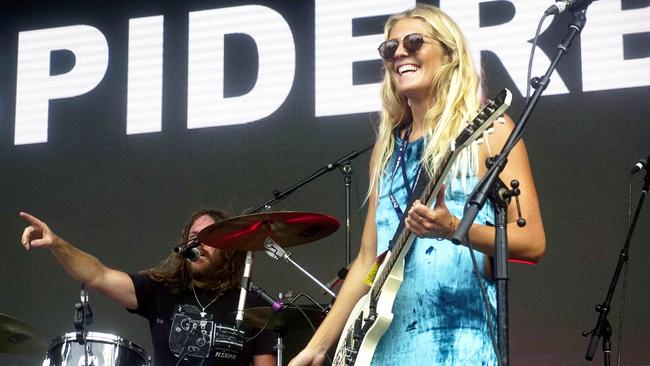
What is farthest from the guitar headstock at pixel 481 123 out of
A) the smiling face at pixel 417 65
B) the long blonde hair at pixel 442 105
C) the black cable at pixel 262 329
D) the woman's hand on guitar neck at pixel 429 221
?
the black cable at pixel 262 329

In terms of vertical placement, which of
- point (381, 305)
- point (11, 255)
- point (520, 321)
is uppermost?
point (11, 255)

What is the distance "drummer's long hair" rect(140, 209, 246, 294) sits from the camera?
5.26m

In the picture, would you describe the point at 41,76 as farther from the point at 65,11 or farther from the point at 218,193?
the point at 218,193

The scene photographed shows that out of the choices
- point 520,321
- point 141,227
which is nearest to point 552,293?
point 520,321

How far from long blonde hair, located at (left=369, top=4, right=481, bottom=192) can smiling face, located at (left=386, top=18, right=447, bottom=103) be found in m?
0.02

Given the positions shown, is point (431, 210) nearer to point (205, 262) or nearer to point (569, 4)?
point (569, 4)

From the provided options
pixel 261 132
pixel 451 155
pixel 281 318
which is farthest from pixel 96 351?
pixel 451 155

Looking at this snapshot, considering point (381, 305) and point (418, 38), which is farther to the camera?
point (418, 38)

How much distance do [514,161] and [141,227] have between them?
4.01 metres

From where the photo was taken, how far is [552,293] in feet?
18.0

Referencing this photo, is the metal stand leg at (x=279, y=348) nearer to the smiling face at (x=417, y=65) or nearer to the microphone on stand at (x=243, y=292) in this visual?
the microphone on stand at (x=243, y=292)

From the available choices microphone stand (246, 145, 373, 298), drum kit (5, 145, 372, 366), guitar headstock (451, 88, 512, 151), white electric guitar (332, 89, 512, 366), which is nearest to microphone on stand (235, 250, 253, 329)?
drum kit (5, 145, 372, 366)

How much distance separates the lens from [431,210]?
242 centimetres

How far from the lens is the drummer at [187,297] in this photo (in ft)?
16.2
